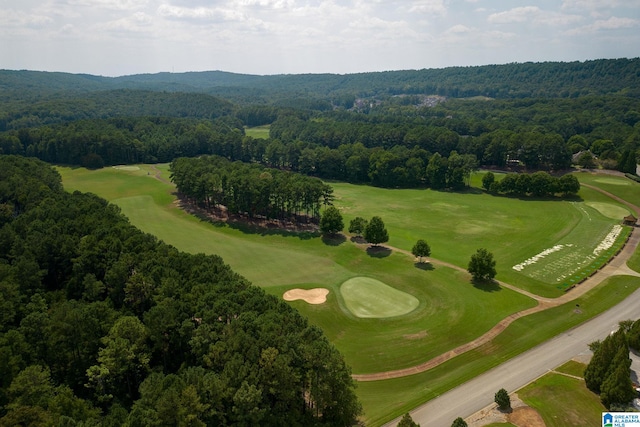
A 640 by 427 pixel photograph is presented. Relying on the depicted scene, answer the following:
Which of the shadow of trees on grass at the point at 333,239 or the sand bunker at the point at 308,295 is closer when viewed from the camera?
the sand bunker at the point at 308,295

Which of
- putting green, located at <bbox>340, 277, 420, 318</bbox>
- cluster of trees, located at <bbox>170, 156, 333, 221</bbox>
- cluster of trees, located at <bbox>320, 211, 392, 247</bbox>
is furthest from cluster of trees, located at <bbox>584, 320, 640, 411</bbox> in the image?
cluster of trees, located at <bbox>170, 156, 333, 221</bbox>

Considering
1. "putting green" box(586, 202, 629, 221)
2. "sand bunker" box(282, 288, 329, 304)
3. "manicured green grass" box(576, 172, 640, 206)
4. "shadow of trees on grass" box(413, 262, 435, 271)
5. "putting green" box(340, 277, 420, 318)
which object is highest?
"manicured green grass" box(576, 172, 640, 206)

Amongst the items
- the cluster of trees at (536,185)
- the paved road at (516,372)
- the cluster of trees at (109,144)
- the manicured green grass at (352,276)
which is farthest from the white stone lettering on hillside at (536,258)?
the cluster of trees at (109,144)

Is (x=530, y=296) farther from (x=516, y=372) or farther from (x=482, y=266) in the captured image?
(x=516, y=372)

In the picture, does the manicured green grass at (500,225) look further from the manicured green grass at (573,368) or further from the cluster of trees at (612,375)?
the cluster of trees at (612,375)

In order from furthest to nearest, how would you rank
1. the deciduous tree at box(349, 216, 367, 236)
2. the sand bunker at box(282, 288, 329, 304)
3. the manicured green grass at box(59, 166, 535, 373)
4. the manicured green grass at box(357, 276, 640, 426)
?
1. the deciduous tree at box(349, 216, 367, 236)
2. the sand bunker at box(282, 288, 329, 304)
3. the manicured green grass at box(59, 166, 535, 373)
4. the manicured green grass at box(357, 276, 640, 426)

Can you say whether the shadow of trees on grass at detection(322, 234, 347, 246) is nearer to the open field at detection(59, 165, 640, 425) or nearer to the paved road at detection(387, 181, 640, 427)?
the open field at detection(59, 165, 640, 425)

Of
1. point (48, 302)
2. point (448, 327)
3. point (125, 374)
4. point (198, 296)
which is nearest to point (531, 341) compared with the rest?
point (448, 327)
